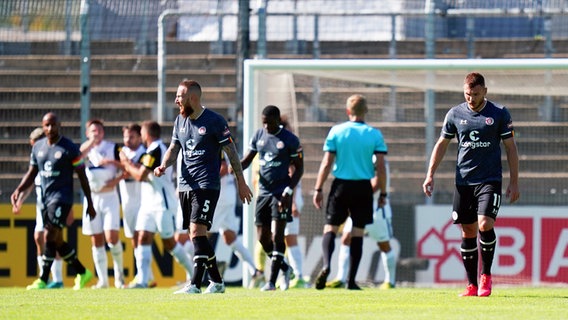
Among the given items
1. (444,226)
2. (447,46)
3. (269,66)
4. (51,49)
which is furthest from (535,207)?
(51,49)

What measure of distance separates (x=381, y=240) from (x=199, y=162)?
198 inches

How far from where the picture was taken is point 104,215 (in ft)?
55.3

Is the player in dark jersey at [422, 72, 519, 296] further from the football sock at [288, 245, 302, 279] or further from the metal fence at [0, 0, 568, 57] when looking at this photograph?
the metal fence at [0, 0, 568, 57]

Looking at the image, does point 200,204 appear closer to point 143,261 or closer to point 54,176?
point 54,176

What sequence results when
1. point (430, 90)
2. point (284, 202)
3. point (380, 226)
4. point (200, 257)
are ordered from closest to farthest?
point (200, 257), point (284, 202), point (380, 226), point (430, 90)

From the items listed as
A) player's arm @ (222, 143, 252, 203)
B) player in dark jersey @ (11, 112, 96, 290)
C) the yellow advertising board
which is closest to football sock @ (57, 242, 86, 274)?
player in dark jersey @ (11, 112, 96, 290)

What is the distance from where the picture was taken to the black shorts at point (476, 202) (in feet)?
36.1

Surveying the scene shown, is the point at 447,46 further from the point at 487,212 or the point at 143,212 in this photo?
the point at 487,212

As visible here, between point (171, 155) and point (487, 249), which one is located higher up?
point (171, 155)

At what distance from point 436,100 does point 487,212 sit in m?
6.45

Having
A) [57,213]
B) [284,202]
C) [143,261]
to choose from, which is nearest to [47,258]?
[57,213]

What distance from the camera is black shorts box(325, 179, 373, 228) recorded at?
13.9 metres

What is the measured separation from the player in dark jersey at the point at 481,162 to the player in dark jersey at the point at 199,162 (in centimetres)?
219

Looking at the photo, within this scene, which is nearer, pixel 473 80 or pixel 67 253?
pixel 473 80
